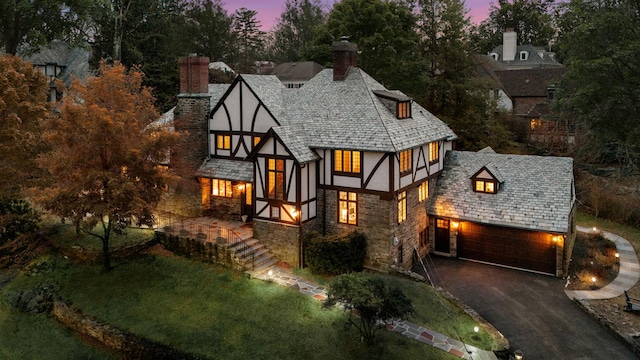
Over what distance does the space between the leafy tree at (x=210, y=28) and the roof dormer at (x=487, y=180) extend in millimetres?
37547

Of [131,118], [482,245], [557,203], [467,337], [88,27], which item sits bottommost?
[467,337]

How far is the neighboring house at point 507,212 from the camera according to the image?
852 inches

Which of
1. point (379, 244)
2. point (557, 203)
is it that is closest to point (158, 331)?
point (379, 244)

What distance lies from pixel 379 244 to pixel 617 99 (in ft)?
39.9

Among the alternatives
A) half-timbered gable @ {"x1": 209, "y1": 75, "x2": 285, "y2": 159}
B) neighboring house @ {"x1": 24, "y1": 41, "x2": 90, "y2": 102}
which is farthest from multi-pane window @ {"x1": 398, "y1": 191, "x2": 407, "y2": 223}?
neighboring house @ {"x1": 24, "y1": 41, "x2": 90, "y2": 102}

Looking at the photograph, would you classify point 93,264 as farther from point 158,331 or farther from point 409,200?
point 409,200

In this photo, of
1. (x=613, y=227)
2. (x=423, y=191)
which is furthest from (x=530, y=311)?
(x=613, y=227)

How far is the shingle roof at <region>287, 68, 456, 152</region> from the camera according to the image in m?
20.6

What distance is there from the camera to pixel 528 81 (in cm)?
4775

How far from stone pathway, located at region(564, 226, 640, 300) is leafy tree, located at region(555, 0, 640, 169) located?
229 inches

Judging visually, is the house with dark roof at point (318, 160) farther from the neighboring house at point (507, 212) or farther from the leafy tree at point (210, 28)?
the leafy tree at point (210, 28)

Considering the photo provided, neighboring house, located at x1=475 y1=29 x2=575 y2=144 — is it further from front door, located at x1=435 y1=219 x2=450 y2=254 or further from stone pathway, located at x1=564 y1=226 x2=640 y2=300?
front door, located at x1=435 y1=219 x2=450 y2=254

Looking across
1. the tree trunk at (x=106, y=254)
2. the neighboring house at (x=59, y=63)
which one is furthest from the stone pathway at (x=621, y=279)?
the neighboring house at (x=59, y=63)

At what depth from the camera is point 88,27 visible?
34.9 metres
